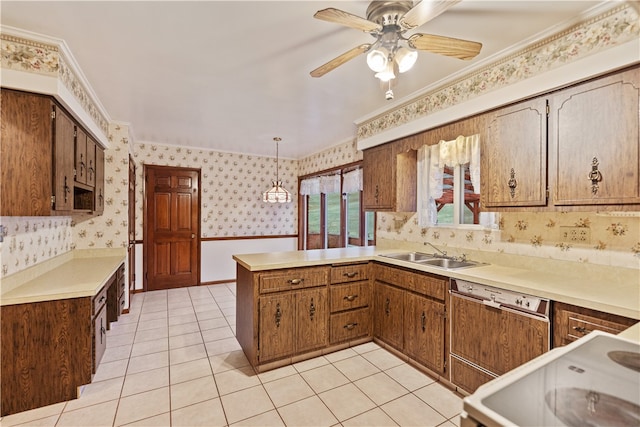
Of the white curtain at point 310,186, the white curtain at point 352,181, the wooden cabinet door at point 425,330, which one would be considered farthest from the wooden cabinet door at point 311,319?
the white curtain at point 310,186

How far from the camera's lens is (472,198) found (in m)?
2.95

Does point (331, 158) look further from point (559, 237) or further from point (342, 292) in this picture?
point (559, 237)

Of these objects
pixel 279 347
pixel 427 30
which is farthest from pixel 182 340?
pixel 427 30

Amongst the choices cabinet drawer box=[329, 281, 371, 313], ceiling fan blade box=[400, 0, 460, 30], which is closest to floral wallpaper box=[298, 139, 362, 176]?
cabinet drawer box=[329, 281, 371, 313]

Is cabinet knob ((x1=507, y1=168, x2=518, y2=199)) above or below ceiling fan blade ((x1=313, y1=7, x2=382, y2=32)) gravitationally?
below

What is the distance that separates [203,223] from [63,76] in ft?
11.1

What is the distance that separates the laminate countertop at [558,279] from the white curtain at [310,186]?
9.68 feet

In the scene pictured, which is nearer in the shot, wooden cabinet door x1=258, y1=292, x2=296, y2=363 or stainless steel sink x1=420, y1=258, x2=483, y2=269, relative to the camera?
wooden cabinet door x1=258, y1=292, x2=296, y2=363

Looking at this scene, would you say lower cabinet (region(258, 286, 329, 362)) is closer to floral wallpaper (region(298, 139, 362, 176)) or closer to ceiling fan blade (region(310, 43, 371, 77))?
ceiling fan blade (region(310, 43, 371, 77))

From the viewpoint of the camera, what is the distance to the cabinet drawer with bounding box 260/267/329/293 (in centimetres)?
247

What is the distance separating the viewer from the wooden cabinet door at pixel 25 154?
1.92 meters

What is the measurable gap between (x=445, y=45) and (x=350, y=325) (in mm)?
2371

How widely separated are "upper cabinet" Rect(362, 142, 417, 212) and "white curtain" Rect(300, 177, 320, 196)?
83.6 inches

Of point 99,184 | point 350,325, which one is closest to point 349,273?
point 350,325
